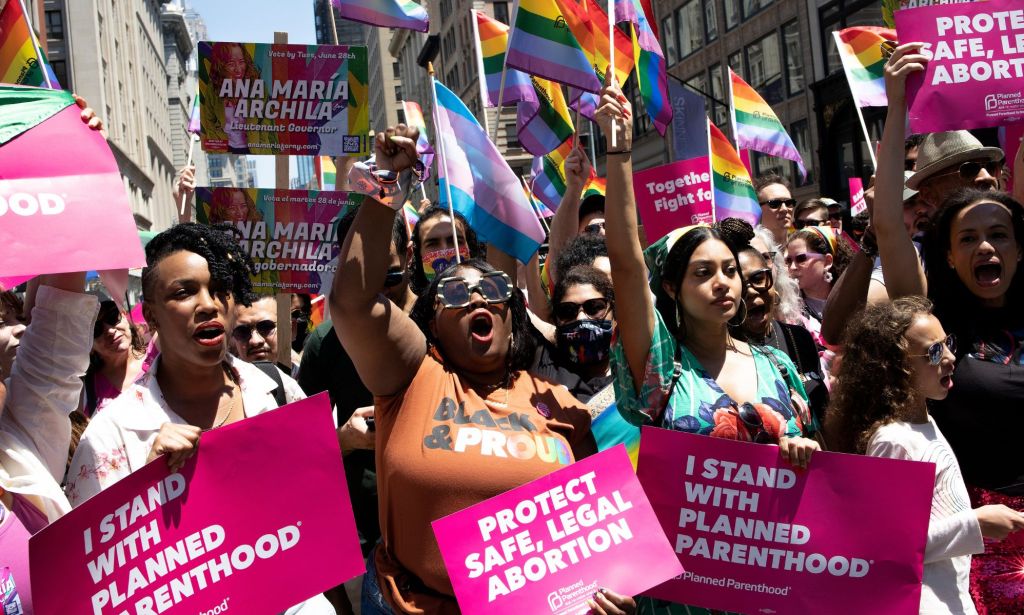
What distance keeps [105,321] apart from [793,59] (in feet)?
88.7

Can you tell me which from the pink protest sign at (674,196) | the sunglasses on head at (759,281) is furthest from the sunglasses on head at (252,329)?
the sunglasses on head at (759,281)

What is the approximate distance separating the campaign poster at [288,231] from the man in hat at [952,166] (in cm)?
322

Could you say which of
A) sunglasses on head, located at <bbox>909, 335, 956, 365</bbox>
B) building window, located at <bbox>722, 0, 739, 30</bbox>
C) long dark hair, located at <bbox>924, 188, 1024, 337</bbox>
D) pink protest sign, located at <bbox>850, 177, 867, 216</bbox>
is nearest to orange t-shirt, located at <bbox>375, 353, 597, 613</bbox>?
A: sunglasses on head, located at <bbox>909, 335, 956, 365</bbox>

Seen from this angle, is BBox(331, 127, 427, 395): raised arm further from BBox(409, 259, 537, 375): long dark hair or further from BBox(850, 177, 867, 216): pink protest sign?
BBox(850, 177, 867, 216): pink protest sign

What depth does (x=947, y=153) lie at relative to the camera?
4859 millimetres

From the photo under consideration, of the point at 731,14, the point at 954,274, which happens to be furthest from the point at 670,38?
the point at 954,274

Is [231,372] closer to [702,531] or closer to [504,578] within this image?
[504,578]

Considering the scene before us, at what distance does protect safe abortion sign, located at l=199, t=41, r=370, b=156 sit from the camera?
6324 millimetres

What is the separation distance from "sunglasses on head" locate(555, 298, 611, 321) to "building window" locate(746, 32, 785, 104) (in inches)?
1081

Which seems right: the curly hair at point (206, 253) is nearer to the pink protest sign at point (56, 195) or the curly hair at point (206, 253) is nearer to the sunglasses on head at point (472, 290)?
the pink protest sign at point (56, 195)

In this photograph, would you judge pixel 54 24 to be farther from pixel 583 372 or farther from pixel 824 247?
pixel 583 372

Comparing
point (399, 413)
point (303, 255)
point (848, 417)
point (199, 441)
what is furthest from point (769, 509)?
point (303, 255)

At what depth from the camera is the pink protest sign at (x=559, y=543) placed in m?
2.92

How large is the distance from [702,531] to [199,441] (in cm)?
159
